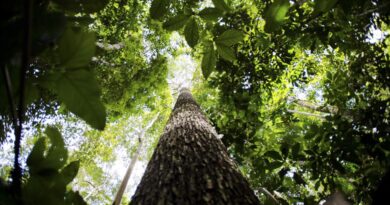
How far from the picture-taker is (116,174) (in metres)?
17.7

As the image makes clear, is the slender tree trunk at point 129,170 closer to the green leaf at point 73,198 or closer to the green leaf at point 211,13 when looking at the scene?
the green leaf at point 211,13

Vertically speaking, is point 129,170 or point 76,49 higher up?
point 129,170

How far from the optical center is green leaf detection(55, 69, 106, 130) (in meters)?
0.47

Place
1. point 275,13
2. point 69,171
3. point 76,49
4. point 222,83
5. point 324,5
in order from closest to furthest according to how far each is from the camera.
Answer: point 76,49 < point 69,171 < point 324,5 < point 275,13 < point 222,83

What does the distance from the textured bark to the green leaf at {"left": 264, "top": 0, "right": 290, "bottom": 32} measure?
3.01 feet

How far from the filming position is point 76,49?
443 millimetres

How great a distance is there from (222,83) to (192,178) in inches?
101

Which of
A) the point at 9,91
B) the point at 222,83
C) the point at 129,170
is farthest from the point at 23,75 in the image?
the point at 129,170

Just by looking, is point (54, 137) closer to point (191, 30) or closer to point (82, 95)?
point (82, 95)

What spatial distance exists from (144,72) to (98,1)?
6.89m

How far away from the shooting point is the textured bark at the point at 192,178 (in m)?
1.55

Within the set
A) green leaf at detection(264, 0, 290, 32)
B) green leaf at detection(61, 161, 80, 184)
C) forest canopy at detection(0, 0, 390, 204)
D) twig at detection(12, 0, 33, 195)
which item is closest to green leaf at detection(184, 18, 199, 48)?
forest canopy at detection(0, 0, 390, 204)

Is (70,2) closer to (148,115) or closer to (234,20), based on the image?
(234,20)

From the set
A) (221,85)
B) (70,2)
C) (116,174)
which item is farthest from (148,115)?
(70,2)
